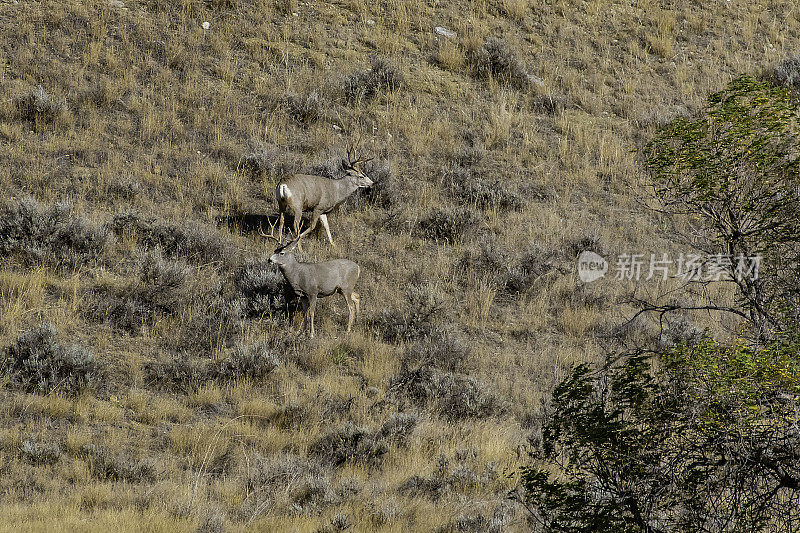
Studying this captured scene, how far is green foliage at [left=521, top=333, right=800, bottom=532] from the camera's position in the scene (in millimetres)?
4707

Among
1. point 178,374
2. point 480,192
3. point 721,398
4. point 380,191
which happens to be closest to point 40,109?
point 380,191

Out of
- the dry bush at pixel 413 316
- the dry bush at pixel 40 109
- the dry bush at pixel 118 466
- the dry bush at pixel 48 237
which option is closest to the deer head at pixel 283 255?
the dry bush at pixel 413 316

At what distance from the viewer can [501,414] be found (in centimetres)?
1013

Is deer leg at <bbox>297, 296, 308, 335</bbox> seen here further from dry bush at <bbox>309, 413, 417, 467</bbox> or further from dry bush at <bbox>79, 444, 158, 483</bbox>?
dry bush at <bbox>79, 444, 158, 483</bbox>

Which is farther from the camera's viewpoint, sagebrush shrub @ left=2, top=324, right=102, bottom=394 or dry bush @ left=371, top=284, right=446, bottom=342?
dry bush @ left=371, top=284, right=446, bottom=342

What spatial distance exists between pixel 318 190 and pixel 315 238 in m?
0.78

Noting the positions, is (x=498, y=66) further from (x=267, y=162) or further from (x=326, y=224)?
(x=326, y=224)

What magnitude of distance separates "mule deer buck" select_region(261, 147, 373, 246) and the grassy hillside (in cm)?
48

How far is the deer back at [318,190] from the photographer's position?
41.3ft

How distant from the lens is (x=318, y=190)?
12.9 metres

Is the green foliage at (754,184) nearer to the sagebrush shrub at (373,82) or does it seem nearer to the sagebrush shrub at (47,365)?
the sagebrush shrub at (47,365)

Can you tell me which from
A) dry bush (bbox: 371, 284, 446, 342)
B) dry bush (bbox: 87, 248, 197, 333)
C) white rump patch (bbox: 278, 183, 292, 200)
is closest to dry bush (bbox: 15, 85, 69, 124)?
dry bush (bbox: 87, 248, 197, 333)

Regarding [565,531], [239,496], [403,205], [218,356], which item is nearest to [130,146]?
[403,205]

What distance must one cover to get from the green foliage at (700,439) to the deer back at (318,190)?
7.47 m
